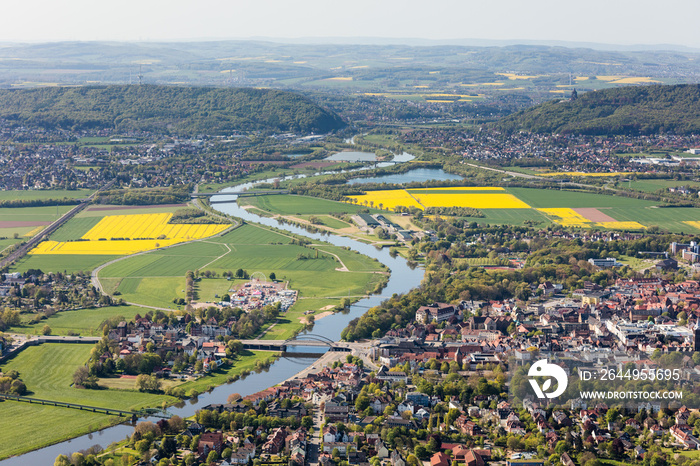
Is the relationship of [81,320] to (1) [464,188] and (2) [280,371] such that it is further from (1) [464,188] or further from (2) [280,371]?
(1) [464,188]

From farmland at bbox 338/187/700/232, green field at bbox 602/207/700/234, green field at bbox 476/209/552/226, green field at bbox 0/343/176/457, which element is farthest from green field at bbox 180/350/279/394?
green field at bbox 602/207/700/234

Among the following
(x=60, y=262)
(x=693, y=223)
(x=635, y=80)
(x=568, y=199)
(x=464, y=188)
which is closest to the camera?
(x=60, y=262)

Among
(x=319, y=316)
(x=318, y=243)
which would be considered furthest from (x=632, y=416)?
(x=318, y=243)

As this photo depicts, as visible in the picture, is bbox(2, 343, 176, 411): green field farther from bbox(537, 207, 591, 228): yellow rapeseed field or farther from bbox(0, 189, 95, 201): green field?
bbox(0, 189, 95, 201): green field

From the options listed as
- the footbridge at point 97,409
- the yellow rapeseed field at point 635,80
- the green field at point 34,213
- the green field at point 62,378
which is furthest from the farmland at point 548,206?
the yellow rapeseed field at point 635,80

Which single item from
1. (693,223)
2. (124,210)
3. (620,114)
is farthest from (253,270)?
(620,114)

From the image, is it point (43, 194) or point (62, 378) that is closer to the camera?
point (62, 378)

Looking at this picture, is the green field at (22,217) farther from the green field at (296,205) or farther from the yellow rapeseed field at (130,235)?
the green field at (296,205)
